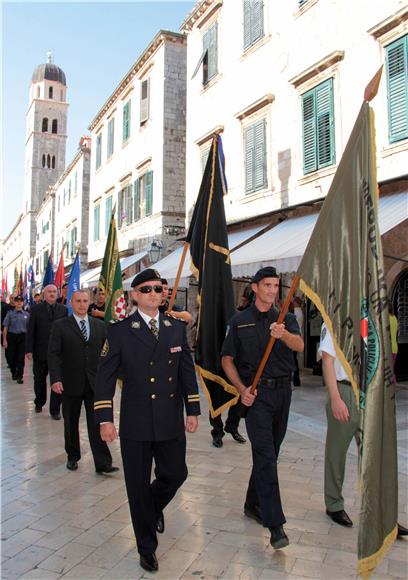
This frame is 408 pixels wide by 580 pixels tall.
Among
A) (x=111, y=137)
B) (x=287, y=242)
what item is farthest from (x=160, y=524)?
Result: (x=111, y=137)

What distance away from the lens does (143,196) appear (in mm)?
20672

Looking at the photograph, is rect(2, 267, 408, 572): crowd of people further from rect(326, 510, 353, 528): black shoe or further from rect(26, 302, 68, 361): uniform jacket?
rect(26, 302, 68, 361): uniform jacket

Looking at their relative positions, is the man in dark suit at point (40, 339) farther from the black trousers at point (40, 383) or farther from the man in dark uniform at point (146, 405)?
the man in dark uniform at point (146, 405)

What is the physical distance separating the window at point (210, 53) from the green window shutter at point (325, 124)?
539 centimetres

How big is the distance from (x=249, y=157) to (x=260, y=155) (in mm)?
564

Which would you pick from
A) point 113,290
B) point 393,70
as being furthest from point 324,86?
point 113,290

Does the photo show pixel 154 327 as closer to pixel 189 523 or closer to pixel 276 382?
pixel 276 382

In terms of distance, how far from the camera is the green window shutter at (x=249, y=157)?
13.8 metres

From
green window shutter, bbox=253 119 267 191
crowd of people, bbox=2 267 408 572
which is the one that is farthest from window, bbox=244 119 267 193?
crowd of people, bbox=2 267 408 572

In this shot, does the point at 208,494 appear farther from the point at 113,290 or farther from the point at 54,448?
the point at 113,290

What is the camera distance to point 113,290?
9180mm

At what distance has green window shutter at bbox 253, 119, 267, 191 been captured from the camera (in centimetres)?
1328

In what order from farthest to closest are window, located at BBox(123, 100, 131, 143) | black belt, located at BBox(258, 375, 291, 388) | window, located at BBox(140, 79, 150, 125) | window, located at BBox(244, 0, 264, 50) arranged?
1. window, located at BBox(123, 100, 131, 143)
2. window, located at BBox(140, 79, 150, 125)
3. window, located at BBox(244, 0, 264, 50)
4. black belt, located at BBox(258, 375, 291, 388)

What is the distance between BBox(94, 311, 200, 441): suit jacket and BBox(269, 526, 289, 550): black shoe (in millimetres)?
936
